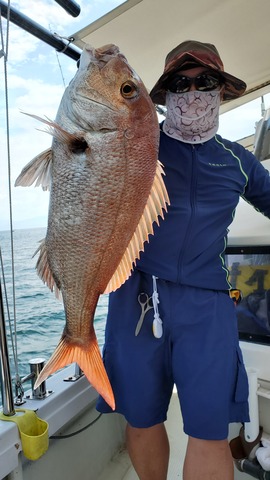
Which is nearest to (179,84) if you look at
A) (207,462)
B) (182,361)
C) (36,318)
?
(182,361)

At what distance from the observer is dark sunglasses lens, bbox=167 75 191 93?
1.51 metres

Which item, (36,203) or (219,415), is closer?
(219,415)

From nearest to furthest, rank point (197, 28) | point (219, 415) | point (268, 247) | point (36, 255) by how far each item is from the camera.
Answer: point (36, 255) < point (219, 415) < point (268, 247) < point (197, 28)

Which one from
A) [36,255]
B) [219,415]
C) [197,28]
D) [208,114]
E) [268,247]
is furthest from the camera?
[197,28]

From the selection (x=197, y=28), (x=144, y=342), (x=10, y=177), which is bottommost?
(x=144, y=342)

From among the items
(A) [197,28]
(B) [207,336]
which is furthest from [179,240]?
(A) [197,28]

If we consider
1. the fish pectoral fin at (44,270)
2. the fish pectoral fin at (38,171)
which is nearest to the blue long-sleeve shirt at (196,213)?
the fish pectoral fin at (44,270)

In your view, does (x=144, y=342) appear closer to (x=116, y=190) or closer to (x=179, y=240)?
(x=179, y=240)

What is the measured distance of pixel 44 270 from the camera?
1220 mm

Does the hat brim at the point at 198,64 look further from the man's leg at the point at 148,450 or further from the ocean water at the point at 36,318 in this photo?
the ocean water at the point at 36,318

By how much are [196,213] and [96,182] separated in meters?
0.52

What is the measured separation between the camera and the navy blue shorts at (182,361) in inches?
55.0

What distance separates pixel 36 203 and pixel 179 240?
62cm

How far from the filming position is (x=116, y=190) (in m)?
1.10
